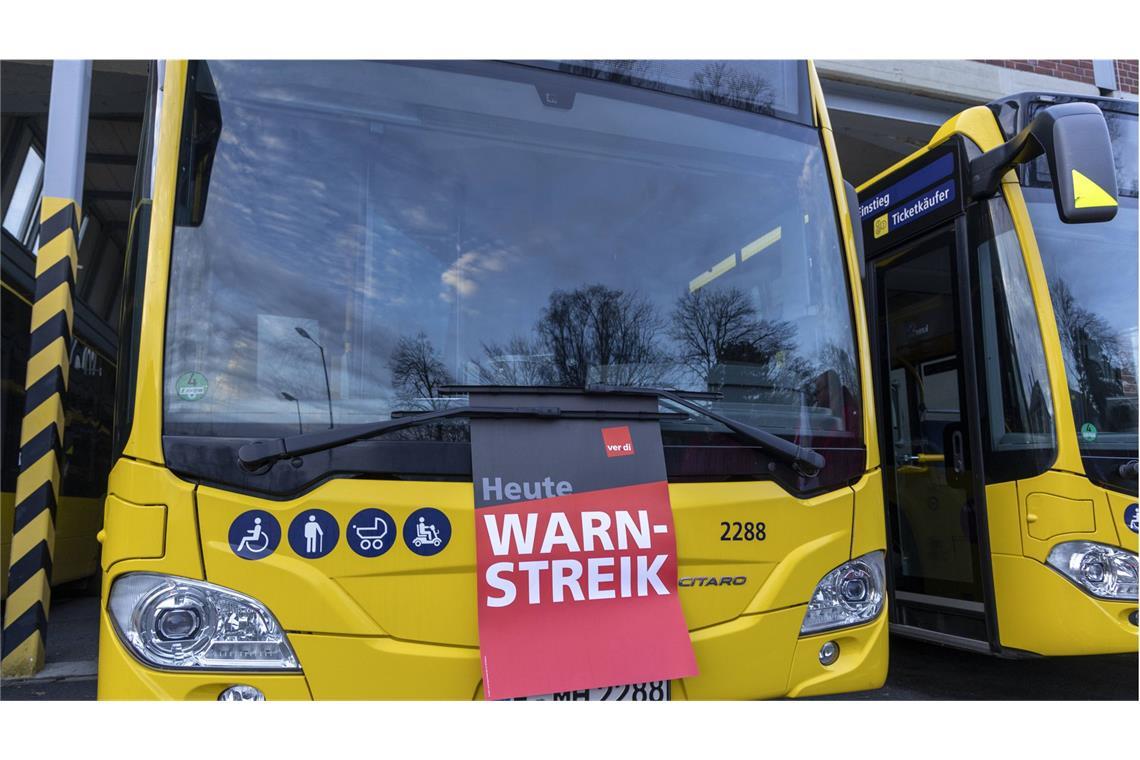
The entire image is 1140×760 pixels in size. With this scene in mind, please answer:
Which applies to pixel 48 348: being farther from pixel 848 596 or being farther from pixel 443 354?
pixel 848 596

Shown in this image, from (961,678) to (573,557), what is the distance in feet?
12.1

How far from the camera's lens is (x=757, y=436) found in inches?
95.0

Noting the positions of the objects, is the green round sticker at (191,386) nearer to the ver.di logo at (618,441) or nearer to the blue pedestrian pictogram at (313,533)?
the blue pedestrian pictogram at (313,533)

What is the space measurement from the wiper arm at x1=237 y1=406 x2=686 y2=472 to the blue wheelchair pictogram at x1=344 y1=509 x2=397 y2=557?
0.67 feet

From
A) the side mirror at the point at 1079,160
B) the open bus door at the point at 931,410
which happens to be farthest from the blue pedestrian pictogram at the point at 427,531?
the open bus door at the point at 931,410

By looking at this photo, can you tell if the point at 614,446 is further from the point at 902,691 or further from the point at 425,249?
the point at 902,691

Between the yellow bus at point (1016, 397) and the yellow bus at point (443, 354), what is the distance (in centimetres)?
138

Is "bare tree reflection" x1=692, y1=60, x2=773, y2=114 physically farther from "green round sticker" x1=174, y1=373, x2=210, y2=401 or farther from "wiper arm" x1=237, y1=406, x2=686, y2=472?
"green round sticker" x1=174, y1=373, x2=210, y2=401

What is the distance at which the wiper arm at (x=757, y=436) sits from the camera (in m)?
2.38

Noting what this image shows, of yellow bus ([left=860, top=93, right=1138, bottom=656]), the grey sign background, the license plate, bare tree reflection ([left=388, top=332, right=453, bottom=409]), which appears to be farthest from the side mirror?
bare tree reflection ([left=388, top=332, right=453, bottom=409])

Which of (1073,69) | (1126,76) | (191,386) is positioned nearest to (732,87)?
(191,386)

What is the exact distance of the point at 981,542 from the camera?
4.04m

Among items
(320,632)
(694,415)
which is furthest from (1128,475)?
(320,632)

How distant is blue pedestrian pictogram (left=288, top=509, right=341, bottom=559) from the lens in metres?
2.06
